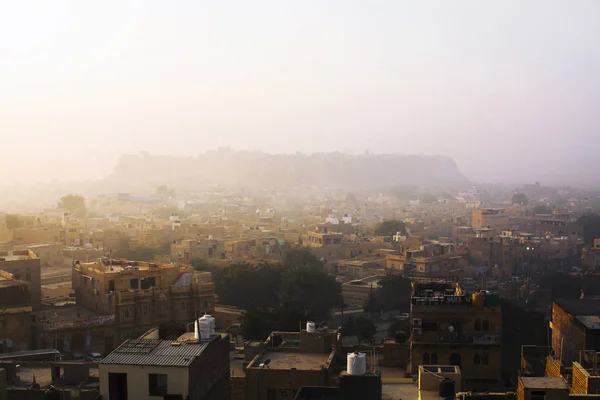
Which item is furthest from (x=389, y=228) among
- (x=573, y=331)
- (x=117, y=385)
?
(x=117, y=385)

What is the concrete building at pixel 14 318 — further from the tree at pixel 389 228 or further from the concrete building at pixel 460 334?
the tree at pixel 389 228

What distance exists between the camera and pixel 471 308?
46.6ft

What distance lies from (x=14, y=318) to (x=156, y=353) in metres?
12.5

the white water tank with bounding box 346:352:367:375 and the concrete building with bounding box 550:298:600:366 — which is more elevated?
the white water tank with bounding box 346:352:367:375

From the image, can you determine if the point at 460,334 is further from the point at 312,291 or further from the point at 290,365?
the point at 312,291

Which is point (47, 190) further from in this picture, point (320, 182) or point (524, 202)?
point (524, 202)

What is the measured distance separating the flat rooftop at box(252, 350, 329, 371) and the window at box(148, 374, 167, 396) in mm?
4286

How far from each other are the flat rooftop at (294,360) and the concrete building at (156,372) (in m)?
3.84

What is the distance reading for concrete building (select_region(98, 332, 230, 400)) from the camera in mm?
8617

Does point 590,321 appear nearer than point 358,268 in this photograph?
Yes

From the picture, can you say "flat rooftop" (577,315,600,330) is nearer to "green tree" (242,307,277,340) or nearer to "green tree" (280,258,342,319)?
"green tree" (242,307,277,340)

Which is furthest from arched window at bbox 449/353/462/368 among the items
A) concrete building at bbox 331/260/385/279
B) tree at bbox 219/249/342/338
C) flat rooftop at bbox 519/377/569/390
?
concrete building at bbox 331/260/385/279

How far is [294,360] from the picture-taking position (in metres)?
13.4

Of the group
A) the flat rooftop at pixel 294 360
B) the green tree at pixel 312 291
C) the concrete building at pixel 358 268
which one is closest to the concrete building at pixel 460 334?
the flat rooftop at pixel 294 360
